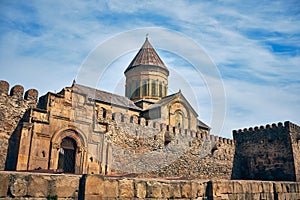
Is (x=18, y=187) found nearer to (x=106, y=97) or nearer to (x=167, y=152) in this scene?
(x=167, y=152)

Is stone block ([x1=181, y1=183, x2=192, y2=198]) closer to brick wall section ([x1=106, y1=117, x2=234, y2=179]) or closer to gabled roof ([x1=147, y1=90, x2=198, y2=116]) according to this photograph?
brick wall section ([x1=106, y1=117, x2=234, y2=179])

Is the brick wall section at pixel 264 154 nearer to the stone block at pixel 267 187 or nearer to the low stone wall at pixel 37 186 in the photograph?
the stone block at pixel 267 187

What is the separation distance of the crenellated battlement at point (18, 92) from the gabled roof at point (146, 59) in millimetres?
16485

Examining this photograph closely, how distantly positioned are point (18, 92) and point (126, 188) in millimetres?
8520

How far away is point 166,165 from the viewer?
50.5 ft

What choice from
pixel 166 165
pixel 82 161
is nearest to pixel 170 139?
pixel 166 165

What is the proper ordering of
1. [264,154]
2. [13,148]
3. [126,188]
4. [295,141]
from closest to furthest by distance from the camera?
[126,188] < [13,148] < [295,141] < [264,154]

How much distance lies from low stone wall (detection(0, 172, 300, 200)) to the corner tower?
19173mm

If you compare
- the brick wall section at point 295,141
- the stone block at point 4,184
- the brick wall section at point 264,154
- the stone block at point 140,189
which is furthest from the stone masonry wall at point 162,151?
the stone block at point 4,184

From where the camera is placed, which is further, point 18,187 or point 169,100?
point 169,100

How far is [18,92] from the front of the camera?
36.3 ft

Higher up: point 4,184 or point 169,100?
point 169,100

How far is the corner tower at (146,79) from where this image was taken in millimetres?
25875

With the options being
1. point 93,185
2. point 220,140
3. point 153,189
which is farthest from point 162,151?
point 93,185
